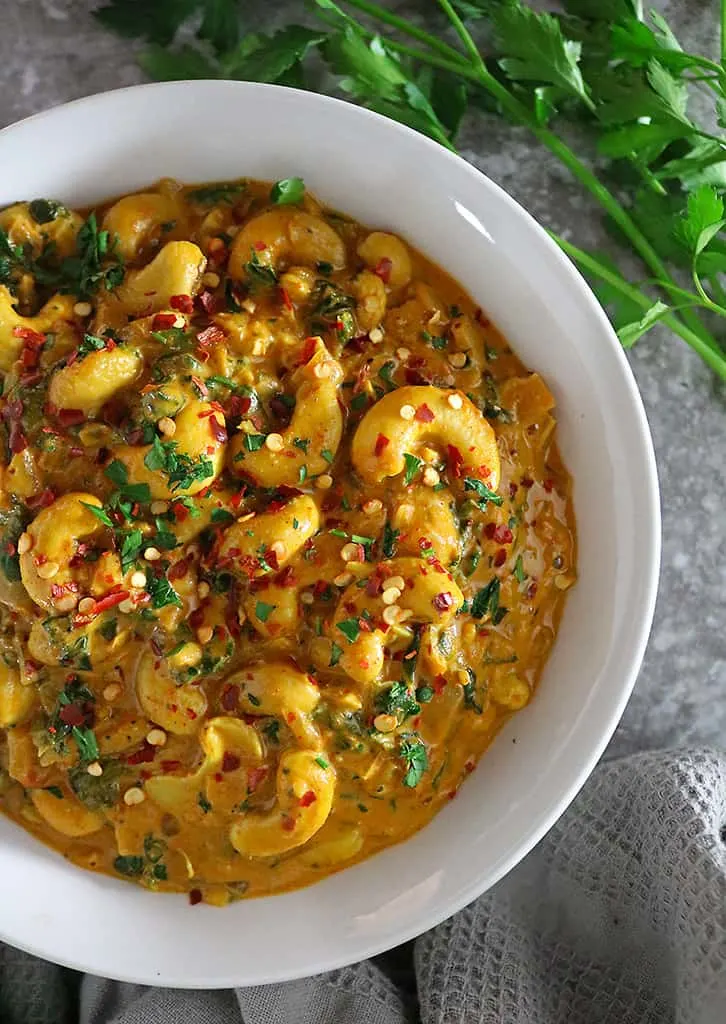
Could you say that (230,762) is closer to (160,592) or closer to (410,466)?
(160,592)

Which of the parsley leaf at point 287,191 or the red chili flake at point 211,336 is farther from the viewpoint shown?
the parsley leaf at point 287,191

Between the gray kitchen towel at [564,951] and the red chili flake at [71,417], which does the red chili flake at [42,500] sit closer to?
the red chili flake at [71,417]

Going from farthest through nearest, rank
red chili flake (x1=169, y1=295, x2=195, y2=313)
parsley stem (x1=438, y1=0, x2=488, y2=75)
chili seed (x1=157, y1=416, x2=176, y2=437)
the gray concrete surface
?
the gray concrete surface
parsley stem (x1=438, y1=0, x2=488, y2=75)
red chili flake (x1=169, y1=295, x2=195, y2=313)
chili seed (x1=157, y1=416, x2=176, y2=437)

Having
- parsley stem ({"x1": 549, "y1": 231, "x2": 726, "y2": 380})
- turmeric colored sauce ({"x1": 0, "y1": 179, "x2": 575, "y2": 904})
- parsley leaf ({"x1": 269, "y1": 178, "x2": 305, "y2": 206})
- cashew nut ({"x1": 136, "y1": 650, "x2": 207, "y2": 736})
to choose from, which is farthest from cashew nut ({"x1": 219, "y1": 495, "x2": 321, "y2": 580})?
parsley stem ({"x1": 549, "y1": 231, "x2": 726, "y2": 380})

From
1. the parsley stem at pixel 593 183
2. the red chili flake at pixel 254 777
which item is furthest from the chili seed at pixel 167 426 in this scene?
the parsley stem at pixel 593 183

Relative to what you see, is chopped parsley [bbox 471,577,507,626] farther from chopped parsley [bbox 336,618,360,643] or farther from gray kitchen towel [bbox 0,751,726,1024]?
gray kitchen towel [bbox 0,751,726,1024]

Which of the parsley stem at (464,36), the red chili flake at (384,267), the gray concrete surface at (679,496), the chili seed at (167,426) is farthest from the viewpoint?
the gray concrete surface at (679,496)
